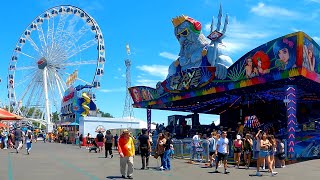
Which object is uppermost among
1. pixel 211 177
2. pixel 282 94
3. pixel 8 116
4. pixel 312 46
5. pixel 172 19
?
pixel 172 19

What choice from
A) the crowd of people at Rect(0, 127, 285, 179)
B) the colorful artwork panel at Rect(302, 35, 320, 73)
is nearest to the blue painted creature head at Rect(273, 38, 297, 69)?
the colorful artwork panel at Rect(302, 35, 320, 73)

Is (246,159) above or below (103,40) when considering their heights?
below

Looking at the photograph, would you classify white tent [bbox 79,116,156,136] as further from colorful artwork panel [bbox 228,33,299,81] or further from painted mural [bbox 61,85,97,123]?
colorful artwork panel [bbox 228,33,299,81]

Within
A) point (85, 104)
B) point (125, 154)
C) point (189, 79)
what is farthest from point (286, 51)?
point (85, 104)

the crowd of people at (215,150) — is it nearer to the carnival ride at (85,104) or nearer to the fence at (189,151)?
the fence at (189,151)

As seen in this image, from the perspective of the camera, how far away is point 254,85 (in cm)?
2156

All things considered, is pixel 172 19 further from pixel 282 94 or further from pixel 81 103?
pixel 81 103

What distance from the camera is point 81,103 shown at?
4912cm

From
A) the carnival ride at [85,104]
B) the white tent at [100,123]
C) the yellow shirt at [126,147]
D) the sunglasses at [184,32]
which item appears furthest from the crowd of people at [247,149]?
the carnival ride at [85,104]

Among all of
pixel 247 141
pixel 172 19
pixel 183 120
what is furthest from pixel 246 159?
pixel 183 120

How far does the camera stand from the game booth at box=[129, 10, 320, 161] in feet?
61.3

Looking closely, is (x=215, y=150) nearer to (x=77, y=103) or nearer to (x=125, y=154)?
(x=125, y=154)

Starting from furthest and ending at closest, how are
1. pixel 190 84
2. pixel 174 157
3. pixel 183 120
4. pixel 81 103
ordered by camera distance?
pixel 81 103 < pixel 183 120 < pixel 190 84 < pixel 174 157

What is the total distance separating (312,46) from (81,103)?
3399 centimetres
